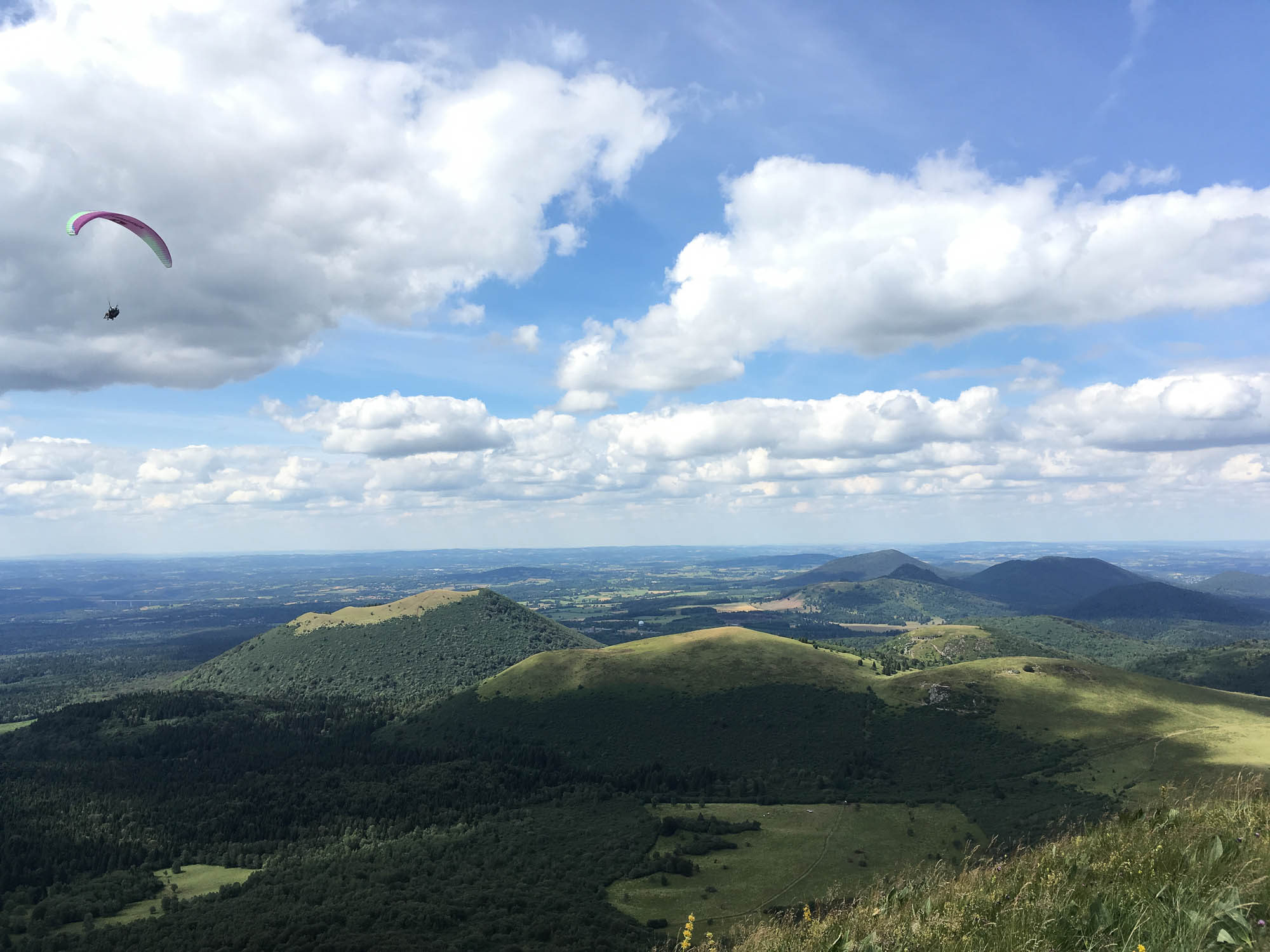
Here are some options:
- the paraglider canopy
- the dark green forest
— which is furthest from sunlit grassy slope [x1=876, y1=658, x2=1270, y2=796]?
the paraglider canopy

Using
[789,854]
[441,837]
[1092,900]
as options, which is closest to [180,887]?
[441,837]

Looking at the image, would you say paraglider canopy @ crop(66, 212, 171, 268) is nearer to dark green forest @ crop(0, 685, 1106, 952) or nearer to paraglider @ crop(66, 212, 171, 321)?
paraglider @ crop(66, 212, 171, 321)

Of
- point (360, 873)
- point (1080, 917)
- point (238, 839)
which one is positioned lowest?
point (238, 839)

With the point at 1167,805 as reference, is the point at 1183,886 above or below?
above

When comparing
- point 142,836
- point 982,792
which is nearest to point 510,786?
point 142,836

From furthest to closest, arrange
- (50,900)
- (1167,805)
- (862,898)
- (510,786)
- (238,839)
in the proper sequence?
1. (510,786)
2. (238,839)
3. (50,900)
4. (1167,805)
5. (862,898)

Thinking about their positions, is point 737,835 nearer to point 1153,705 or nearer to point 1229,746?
point 1229,746

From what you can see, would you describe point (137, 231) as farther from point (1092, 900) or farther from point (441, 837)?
point (441, 837)
